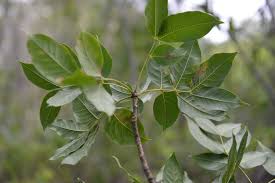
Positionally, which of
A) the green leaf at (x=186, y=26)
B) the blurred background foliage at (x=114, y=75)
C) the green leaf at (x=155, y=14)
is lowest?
the blurred background foliage at (x=114, y=75)

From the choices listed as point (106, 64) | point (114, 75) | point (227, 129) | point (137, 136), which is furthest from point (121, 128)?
point (114, 75)

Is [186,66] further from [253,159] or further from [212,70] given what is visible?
[253,159]

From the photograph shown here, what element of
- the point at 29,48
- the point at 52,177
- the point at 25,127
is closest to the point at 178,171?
the point at 29,48

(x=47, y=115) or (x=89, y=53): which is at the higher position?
(x=89, y=53)

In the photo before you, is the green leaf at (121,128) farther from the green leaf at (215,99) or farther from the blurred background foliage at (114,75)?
the blurred background foliage at (114,75)

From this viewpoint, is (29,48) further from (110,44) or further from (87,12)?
(87,12)

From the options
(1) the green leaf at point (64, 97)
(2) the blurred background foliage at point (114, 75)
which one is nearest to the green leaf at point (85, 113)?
(1) the green leaf at point (64, 97)
